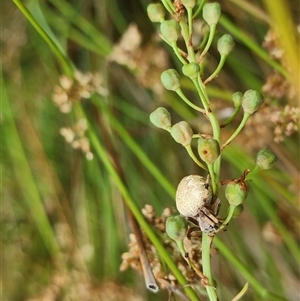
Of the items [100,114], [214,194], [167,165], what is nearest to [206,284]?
[214,194]

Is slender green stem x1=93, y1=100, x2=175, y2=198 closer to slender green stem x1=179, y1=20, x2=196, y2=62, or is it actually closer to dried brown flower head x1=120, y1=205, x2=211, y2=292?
dried brown flower head x1=120, y1=205, x2=211, y2=292

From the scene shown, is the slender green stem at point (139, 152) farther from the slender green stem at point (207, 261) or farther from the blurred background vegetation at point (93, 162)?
the slender green stem at point (207, 261)

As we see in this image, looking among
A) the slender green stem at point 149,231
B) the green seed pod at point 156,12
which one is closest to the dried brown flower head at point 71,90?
the slender green stem at point 149,231

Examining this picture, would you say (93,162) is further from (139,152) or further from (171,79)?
(171,79)

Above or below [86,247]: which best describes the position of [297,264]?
below

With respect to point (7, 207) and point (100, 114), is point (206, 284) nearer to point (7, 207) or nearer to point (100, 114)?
point (100, 114)

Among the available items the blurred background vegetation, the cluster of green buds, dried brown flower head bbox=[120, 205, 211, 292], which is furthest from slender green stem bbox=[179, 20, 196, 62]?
the blurred background vegetation

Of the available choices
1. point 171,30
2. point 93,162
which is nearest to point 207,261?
point 171,30
